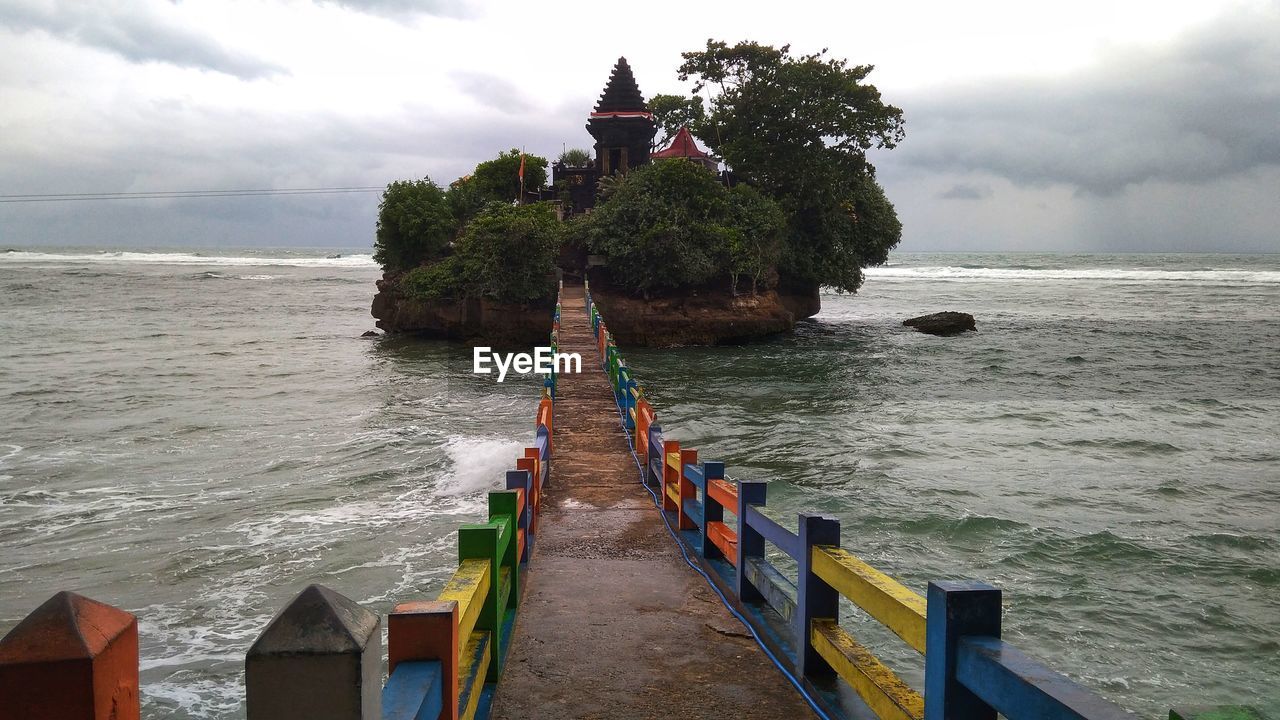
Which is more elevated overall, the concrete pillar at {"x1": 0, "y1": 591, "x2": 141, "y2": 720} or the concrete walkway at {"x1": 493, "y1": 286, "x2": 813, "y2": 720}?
the concrete pillar at {"x1": 0, "y1": 591, "x2": 141, "y2": 720}

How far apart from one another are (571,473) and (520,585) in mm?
3711

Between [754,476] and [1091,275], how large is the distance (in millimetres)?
84895

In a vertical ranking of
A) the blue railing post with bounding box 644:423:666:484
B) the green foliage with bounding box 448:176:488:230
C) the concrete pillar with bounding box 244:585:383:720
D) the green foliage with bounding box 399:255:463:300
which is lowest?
the blue railing post with bounding box 644:423:666:484

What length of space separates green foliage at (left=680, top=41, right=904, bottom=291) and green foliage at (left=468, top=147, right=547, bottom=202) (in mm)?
8789

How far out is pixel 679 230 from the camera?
2862 centimetres

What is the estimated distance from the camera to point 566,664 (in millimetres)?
4777

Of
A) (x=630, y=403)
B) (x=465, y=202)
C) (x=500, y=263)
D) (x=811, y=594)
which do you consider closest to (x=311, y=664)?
(x=811, y=594)

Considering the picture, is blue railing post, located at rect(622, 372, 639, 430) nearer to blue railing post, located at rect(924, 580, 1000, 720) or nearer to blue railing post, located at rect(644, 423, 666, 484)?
blue railing post, located at rect(644, 423, 666, 484)

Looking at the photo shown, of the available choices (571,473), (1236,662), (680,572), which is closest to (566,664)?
(680,572)

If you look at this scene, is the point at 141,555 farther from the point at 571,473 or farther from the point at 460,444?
the point at 460,444

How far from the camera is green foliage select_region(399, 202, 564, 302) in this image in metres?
28.6

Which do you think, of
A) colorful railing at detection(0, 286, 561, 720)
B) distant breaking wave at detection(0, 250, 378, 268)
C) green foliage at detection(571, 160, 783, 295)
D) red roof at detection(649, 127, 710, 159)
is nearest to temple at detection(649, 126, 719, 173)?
red roof at detection(649, 127, 710, 159)

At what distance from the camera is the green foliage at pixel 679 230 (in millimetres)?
28688

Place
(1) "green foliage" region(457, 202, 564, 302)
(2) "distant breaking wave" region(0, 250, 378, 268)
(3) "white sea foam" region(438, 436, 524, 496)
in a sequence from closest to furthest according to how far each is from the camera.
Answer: (3) "white sea foam" region(438, 436, 524, 496), (1) "green foliage" region(457, 202, 564, 302), (2) "distant breaking wave" region(0, 250, 378, 268)
